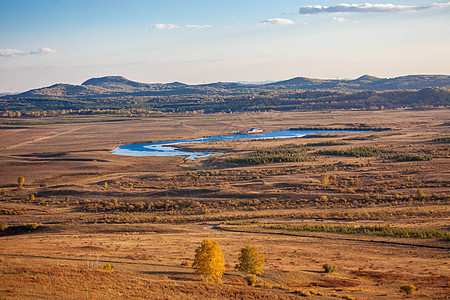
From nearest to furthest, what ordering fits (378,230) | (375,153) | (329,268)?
(329,268) → (378,230) → (375,153)

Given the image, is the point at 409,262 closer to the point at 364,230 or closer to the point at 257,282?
the point at 364,230

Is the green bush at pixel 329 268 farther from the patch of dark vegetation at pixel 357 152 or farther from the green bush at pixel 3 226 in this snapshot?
the patch of dark vegetation at pixel 357 152

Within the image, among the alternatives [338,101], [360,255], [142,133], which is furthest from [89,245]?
[338,101]

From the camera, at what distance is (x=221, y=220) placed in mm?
34062

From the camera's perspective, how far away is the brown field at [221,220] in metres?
16.9

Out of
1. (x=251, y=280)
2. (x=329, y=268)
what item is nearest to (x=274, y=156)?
(x=329, y=268)

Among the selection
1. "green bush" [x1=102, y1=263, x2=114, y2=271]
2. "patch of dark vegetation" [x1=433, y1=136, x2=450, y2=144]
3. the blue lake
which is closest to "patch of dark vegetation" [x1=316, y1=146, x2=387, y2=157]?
"patch of dark vegetation" [x1=433, y1=136, x2=450, y2=144]

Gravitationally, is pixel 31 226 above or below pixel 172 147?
below

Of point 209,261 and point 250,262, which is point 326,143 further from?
point 209,261

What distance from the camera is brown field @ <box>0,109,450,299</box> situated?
55.4ft

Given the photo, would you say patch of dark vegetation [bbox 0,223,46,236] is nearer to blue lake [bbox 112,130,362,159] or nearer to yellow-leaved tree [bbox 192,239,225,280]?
yellow-leaved tree [bbox 192,239,225,280]

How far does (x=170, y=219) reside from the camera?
114 feet

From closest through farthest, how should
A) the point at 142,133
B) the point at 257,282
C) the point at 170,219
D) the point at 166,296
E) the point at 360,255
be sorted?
1. the point at 166,296
2. the point at 257,282
3. the point at 360,255
4. the point at 170,219
5. the point at 142,133

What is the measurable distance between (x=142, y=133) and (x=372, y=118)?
70.0 metres
